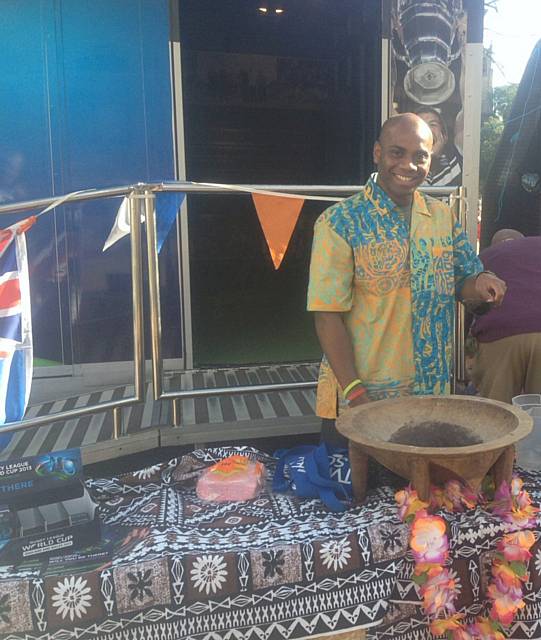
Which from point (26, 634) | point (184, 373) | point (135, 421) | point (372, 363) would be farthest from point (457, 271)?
point (184, 373)

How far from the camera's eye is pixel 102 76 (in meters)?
4.02

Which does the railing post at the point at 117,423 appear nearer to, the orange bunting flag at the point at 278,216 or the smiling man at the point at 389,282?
the orange bunting flag at the point at 278,216

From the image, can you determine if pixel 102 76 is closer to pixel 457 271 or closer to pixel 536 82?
pixel 457 271

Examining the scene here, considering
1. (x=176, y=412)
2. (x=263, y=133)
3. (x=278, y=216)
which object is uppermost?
(x=263, y=133)

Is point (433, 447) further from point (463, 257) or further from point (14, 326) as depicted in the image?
point (14, 326)

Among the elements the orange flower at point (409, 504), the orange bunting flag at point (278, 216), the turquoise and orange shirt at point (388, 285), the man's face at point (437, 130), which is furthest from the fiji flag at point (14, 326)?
the man's face at point (437, 130)

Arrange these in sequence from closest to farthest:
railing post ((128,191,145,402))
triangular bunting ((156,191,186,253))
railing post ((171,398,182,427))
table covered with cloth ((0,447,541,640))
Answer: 1. table covered with cloth ((0,447,541,640))
2. railing post ((128,191,145,402))
3. triangular bunting ((156,191,186,253))
4. railing post ((171,398,182,427))

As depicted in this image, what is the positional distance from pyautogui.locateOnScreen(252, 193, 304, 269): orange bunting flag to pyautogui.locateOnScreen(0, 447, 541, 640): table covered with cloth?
4.84 feet

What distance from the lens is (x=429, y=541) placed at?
1.51 m

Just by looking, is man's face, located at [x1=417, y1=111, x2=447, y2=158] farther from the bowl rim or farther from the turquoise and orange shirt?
the bowl rim

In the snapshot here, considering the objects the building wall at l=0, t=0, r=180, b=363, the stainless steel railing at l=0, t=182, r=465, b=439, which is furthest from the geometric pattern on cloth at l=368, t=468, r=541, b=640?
the building wall at l=0, t=0, r=180, b=363

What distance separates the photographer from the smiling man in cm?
185

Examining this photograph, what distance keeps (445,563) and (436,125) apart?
3411 mm

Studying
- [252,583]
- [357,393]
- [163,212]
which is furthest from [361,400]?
[163,212]
